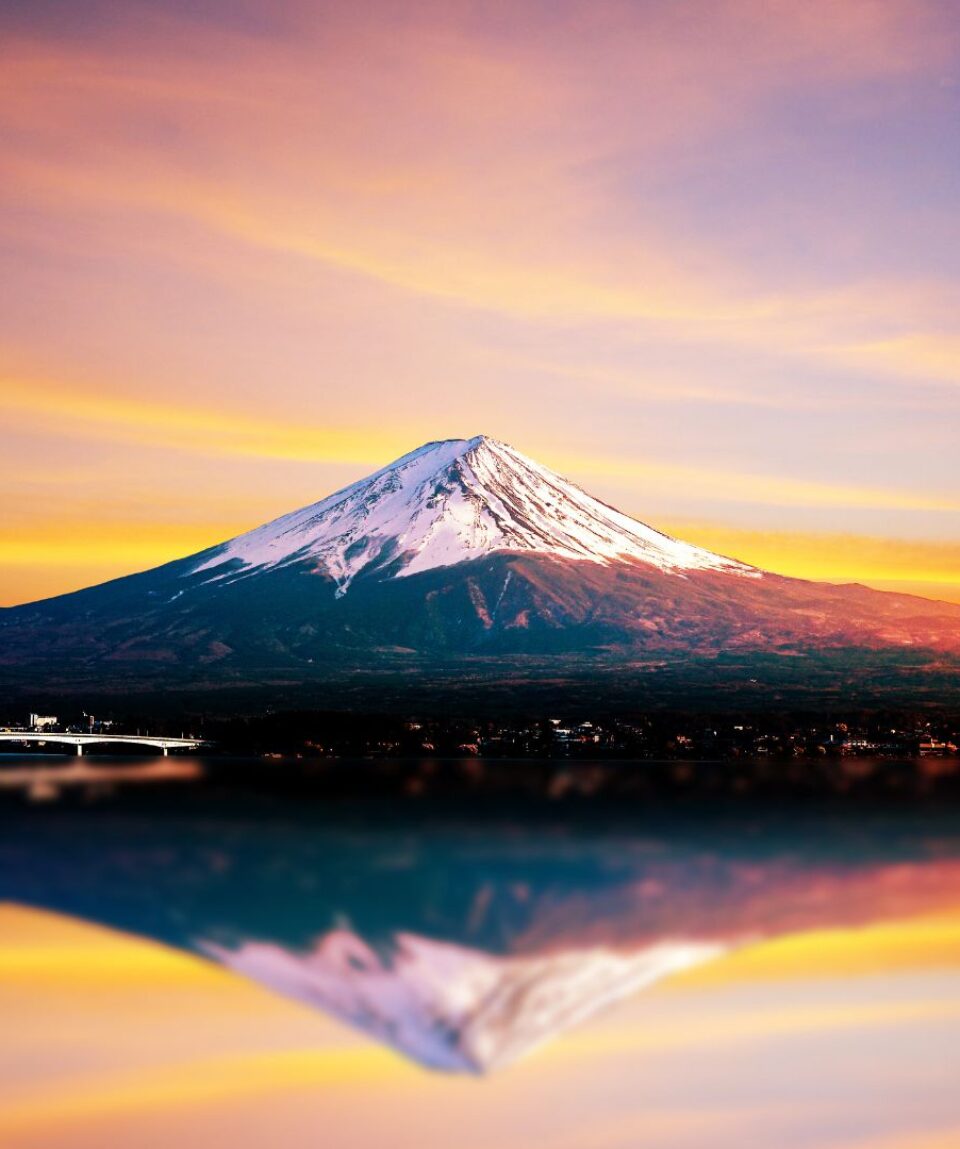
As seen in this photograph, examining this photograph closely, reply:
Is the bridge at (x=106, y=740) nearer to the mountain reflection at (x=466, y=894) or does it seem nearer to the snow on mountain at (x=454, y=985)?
the mountain reflection at (x=466, y=894)

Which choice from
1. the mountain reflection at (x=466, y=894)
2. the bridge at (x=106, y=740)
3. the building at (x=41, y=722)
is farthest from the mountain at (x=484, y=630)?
the mountain reflection at (x=466, y=894)

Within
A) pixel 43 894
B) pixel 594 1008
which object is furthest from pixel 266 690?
pixel 594 1008

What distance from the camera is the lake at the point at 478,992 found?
56.4 ft

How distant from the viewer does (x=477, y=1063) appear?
785 inches

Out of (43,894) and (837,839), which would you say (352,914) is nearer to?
(43,894)

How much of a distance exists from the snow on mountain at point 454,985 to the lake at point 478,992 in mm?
72

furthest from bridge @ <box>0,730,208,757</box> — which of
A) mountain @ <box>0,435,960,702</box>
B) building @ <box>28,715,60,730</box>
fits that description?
mountain @ <box>0,435,960,702</box>

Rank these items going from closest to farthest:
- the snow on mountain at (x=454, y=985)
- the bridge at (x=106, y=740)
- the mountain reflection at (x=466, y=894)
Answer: the snow on mountain at (x=454, y=985)
the mountain reflection at (x=466, y=894)
the bridge at (x=106, y=740)

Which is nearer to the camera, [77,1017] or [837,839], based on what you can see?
[77,1017]

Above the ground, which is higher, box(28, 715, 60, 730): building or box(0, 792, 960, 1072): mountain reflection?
box(0, 792, 960, 1072): mountain reflection

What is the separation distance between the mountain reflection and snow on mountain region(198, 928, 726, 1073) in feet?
0.20

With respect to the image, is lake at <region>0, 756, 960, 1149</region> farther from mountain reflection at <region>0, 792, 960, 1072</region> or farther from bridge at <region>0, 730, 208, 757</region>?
bridge at <region>0, 730, 208, 757</region>

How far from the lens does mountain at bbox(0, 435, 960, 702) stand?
161 m

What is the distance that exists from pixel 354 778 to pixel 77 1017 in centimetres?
6383
